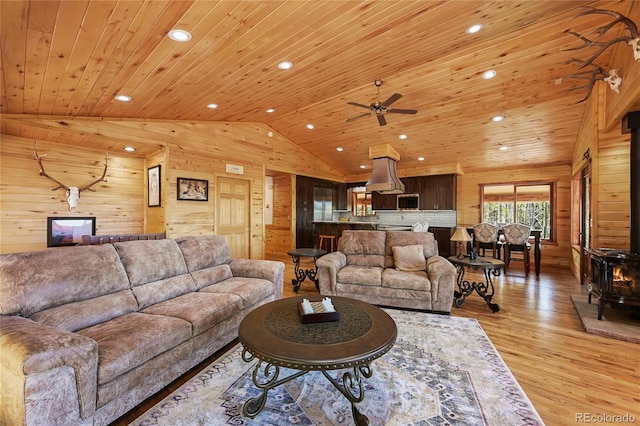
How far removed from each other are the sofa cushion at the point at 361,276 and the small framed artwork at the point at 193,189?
338cm

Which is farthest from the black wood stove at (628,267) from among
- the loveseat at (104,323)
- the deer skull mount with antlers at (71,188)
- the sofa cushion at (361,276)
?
the deer skull mount with antlers at (71,188)

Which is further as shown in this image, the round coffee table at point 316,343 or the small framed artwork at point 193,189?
→ the small framed artwork at point 193,189

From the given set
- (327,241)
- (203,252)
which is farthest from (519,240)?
(203,252)

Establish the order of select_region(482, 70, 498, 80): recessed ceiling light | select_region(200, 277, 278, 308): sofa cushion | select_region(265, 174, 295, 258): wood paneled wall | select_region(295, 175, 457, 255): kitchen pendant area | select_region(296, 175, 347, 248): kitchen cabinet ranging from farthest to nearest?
1. select_region(296, 175, 347, 248): kitchen cabinet
2. select_region(265, 174, 295, 258): wood paneled wall
3. select_region(295, 175, 457, 255): kitchen pendant area
4. select_region(482, 70, 498, 80): recessed ceiling light
5. select_region(200, 277, 278, 308): sofa cushion

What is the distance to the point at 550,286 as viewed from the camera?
473 cm

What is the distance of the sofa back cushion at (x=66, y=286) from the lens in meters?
1.78

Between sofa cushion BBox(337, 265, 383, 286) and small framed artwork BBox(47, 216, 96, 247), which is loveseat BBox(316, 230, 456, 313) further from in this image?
small framed artwork BBox(47, 216, 96, 247)

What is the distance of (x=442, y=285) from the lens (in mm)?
3305

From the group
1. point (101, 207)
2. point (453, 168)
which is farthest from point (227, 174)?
point (453, 168)

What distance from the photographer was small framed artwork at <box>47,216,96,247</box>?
4.51m

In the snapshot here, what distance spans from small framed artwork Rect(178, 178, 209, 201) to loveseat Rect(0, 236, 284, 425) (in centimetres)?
251

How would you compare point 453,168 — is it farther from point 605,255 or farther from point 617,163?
point 605,255

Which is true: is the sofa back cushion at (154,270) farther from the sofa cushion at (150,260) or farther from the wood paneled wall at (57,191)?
the wood paneled wall at (57,191)

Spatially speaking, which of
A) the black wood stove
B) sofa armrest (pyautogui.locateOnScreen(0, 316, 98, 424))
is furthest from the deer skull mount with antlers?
the black wood stove
